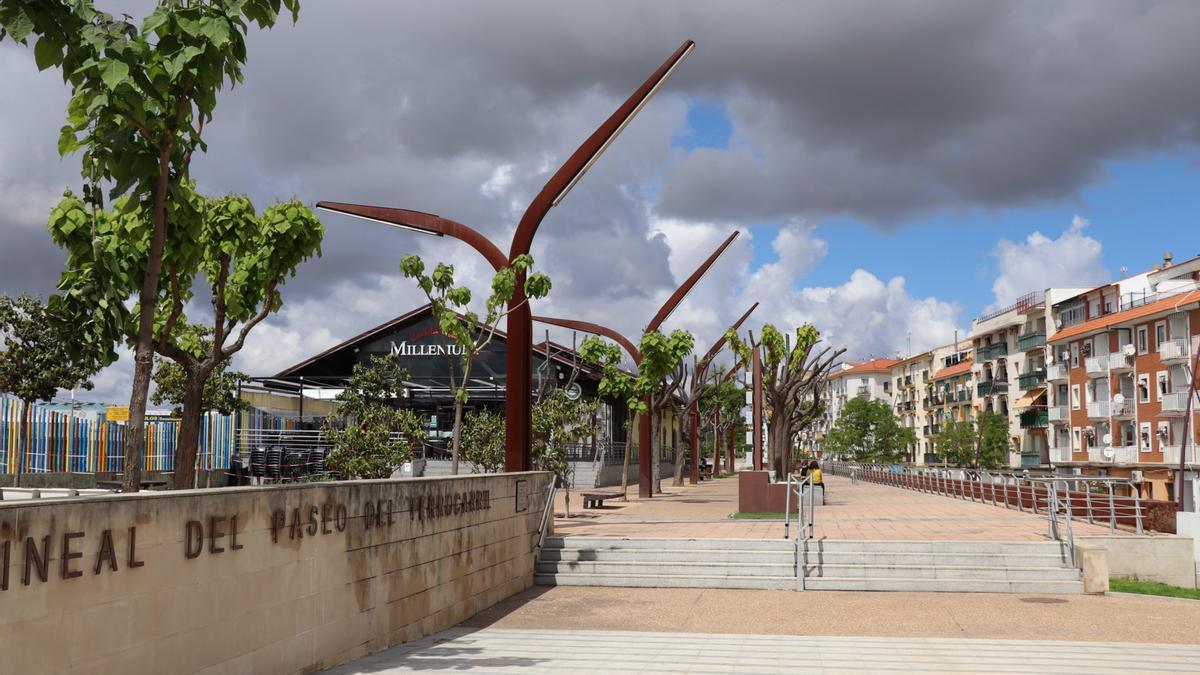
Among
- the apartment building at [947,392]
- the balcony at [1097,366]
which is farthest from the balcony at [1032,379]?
the apartment building at [947,392]

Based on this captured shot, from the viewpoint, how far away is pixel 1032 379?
71.2 meters

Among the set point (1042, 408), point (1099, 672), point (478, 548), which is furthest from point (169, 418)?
point (1042, 408)

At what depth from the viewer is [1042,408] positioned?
69.8 meters

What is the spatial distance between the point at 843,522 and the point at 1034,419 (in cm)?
5204

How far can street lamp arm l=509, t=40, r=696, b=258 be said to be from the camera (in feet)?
60.9

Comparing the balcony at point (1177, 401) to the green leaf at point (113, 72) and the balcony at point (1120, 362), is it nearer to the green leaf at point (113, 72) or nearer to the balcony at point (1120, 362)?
the balcony at point (1120, 362)

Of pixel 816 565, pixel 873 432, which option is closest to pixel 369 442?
pixel 816 565

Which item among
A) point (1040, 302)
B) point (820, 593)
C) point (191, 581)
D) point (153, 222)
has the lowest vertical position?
point (820, 593)

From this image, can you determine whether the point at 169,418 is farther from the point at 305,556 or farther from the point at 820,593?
the point at 305,556

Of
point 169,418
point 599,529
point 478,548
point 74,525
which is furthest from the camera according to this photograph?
point 169,418

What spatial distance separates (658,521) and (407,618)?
13.1 metres

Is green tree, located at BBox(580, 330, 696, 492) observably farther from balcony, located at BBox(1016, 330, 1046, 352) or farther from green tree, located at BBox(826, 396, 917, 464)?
green tree, located at BBox(826, 396, 917, 464)

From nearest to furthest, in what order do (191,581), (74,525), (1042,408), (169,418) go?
(74,525)
(191,581)
(169,418)
(1042,408)

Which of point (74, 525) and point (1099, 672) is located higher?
point (74, 525)
